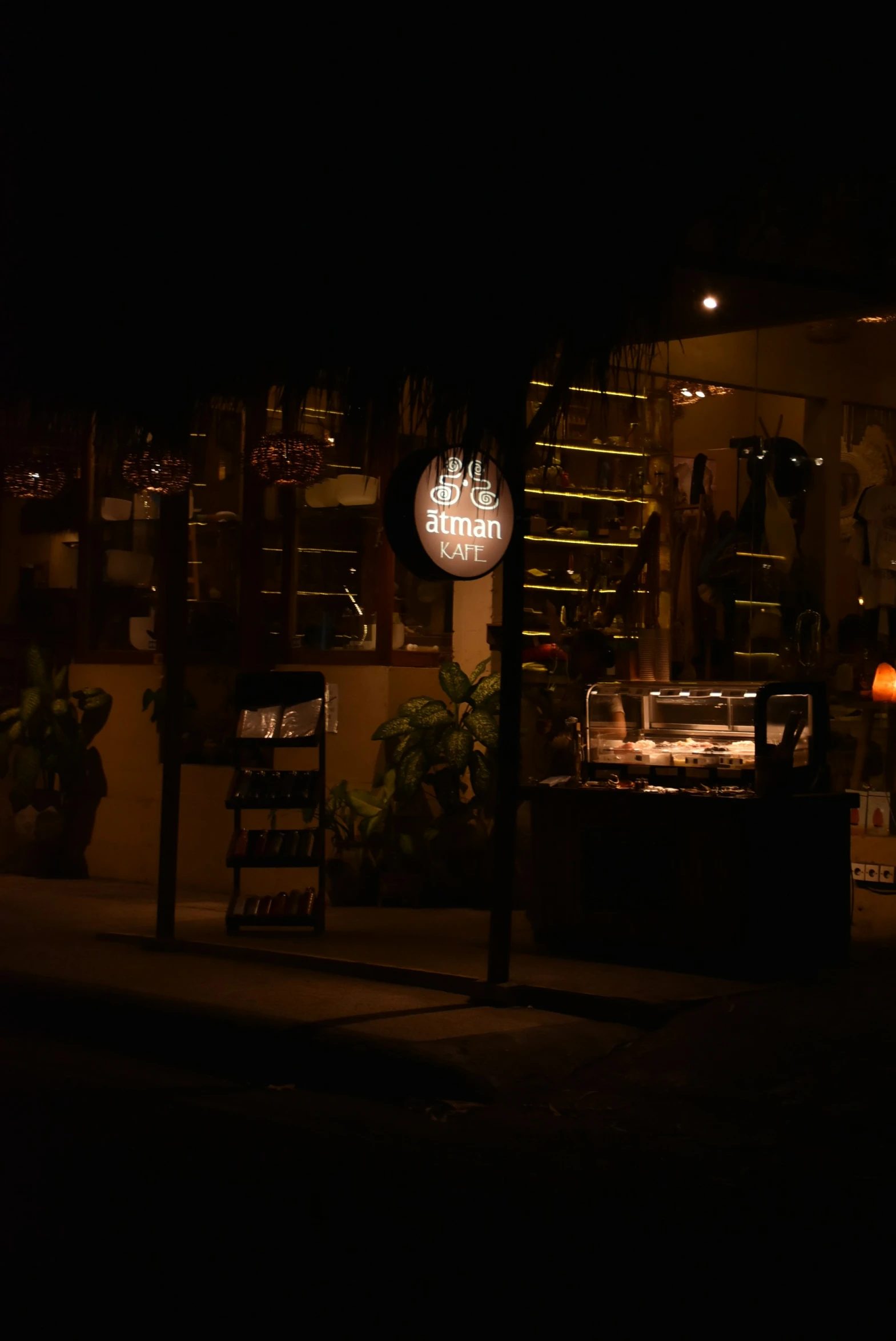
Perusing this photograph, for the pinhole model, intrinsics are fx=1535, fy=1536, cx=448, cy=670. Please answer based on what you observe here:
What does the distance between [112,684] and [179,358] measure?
15.5 ft

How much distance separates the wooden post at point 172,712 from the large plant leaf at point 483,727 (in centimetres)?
245

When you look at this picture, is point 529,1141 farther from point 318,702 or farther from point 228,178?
point 228,178

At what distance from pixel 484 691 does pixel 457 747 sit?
523 mm

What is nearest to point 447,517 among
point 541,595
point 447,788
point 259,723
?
point 259,723

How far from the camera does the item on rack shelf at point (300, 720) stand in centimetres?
1096

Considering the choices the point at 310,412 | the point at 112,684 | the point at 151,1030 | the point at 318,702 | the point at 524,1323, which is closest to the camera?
the point at 524,1323

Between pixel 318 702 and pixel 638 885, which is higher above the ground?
pixel 318 702

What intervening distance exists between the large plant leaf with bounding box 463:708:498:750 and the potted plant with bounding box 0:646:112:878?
381 cm

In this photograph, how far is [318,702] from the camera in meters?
11.0

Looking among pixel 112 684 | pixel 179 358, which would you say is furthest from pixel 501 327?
pixel 112 684

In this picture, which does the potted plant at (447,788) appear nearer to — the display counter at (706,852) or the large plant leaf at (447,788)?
the large plant leaf at (447,788)

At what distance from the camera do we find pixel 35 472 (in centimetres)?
1227

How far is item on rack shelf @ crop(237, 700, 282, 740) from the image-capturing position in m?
11.0

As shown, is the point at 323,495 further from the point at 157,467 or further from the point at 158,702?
the point at 157,467
